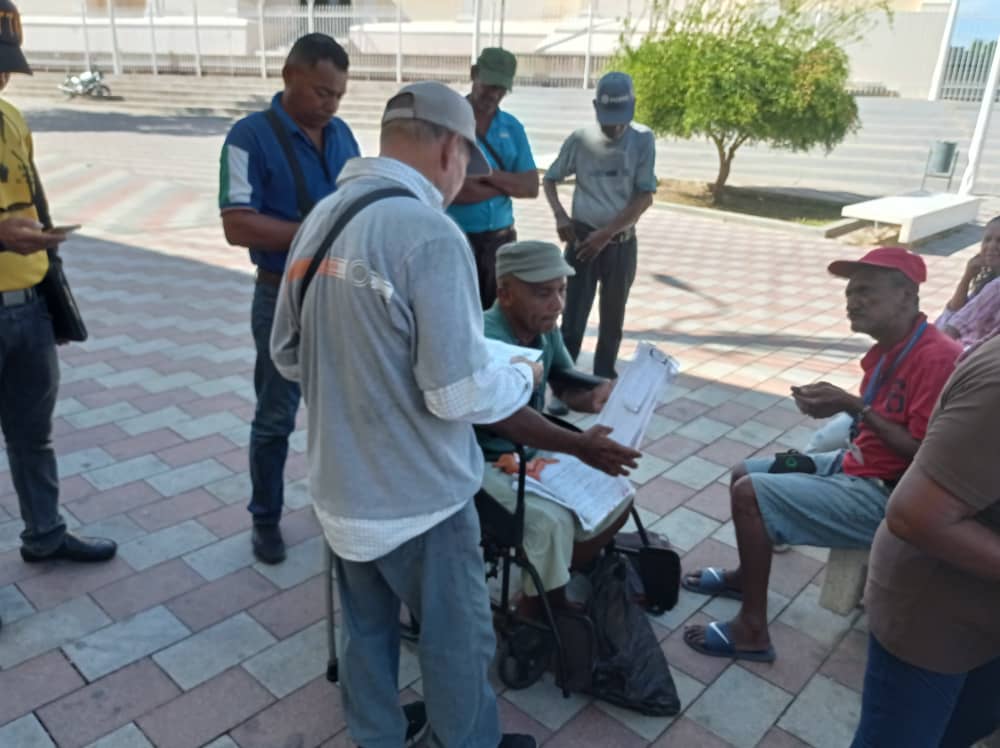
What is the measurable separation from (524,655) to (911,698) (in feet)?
3.93

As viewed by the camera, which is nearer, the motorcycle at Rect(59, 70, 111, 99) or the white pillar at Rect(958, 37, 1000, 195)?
the white pillar at Rect(958, 37, 1000, 195)

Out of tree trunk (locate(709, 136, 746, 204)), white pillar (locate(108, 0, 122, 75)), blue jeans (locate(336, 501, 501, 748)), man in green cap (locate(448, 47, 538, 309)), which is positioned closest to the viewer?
blue jeans (locate(336, 501, 501, 748))

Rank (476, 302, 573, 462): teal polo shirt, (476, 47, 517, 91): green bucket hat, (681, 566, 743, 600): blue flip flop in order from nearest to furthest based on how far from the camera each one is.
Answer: (476, 302, 573, 462): teal polo shirt < (681, 566, 743, 600): blue flip flop < (476, 47, 517, 91): green bucket hat

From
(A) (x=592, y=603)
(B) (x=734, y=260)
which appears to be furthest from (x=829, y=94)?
(A) (x=592, y=603)

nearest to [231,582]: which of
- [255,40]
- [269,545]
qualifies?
[269,545]

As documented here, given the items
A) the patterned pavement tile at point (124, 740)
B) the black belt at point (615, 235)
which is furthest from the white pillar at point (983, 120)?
the patterned pavement tile at point (124, 740)

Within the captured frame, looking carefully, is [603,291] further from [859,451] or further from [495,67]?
[859,451]

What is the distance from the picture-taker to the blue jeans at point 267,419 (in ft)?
9.82

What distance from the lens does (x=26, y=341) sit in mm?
2740

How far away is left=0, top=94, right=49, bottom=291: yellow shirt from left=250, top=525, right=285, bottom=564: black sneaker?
1.28m

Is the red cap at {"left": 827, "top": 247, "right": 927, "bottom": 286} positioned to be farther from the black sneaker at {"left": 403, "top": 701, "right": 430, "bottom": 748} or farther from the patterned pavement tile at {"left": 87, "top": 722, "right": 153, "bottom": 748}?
the patterned pavement tile at {"left": 87, "top": 722, "right": 153, "bottom": 748}

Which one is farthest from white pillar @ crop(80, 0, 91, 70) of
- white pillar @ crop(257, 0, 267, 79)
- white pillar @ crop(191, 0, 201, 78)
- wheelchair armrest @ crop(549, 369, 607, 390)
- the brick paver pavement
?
wheelchair armrest @ crop(549, 369, 607, 390)

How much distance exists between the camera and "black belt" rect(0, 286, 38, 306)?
104 inches

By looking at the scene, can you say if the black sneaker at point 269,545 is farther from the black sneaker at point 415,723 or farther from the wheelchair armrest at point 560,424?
the wheelchair armrest at point 560,424
